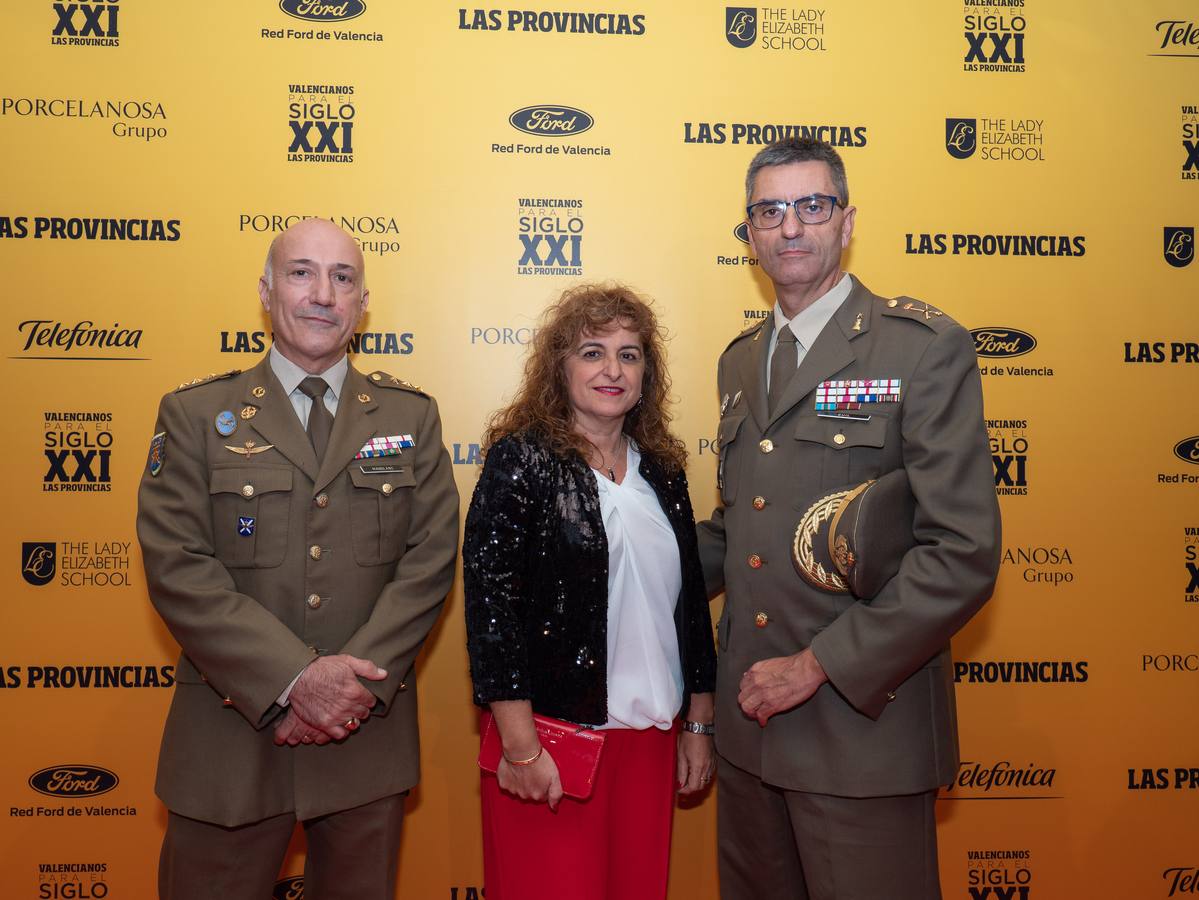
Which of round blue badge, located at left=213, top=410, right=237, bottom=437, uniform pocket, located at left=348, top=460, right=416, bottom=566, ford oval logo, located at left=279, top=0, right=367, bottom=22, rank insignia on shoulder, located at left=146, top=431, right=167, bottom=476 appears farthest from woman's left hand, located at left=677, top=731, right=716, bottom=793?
ford oval logo, located at left=279, top=0, right=367, bottom=22

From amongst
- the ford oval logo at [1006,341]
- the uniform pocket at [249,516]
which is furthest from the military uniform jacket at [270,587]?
the ford oval logo at [1006,341]

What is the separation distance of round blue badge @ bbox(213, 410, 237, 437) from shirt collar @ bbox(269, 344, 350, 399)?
0.52ft

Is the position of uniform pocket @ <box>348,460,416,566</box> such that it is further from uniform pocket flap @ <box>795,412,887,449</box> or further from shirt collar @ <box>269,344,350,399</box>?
uniform pocket flap @ <box>795,412,887,449</box>

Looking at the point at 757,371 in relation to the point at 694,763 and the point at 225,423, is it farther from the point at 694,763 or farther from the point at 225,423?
the point at 225,423

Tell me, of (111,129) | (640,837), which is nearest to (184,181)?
(111,129)

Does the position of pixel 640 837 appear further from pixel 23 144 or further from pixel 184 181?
pixel 23 144

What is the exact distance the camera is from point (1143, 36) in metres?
3.33

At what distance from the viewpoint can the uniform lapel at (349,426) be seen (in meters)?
2.21

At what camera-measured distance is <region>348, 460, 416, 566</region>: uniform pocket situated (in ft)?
7.30

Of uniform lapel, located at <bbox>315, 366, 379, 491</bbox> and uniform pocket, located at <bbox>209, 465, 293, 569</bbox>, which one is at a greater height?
uniform lapel, located at <bbox>315, 366, 379, 491</bbox>

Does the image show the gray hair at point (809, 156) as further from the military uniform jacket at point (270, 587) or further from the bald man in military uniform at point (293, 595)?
the military uniform jacket at point (270, 587)

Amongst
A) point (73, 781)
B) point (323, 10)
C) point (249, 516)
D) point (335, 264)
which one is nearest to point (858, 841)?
point (249, 516)

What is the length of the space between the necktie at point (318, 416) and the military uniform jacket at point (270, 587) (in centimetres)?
4

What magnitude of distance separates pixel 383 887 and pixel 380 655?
0.69 metres
